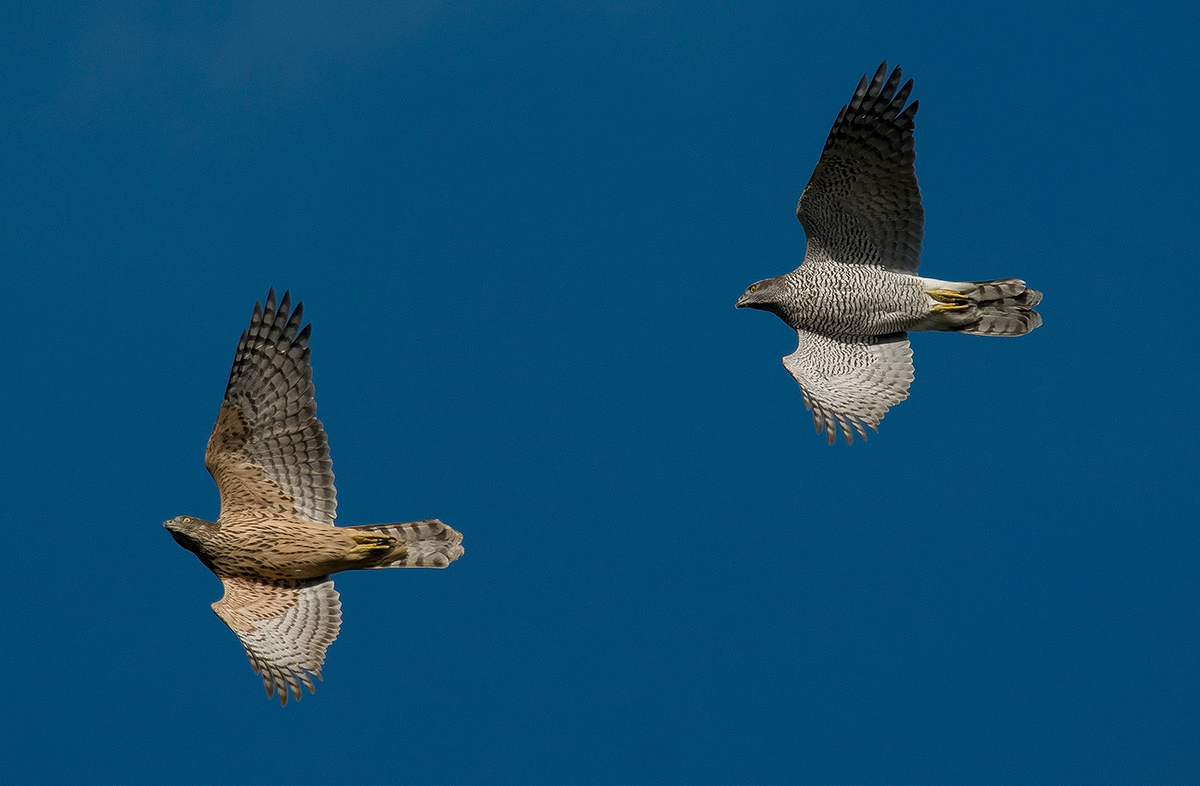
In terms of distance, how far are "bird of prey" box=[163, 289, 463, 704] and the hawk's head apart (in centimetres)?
372

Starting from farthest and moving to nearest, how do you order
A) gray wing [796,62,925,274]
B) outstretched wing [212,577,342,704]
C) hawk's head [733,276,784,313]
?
hawk's head [733,276,784,313] < gray wing [796,62,925,274] < outstretched wing [212,577,342,704]

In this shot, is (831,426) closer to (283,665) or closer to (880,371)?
(880,371)

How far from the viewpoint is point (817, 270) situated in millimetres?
10711

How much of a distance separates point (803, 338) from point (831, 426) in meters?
0.98

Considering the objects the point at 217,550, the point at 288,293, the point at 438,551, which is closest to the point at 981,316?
the point at 438,551

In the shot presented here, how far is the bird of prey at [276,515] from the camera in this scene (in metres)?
9.38

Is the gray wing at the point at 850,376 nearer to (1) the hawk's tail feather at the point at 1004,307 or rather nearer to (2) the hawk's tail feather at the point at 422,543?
(1) the hawk's tail feather at the point at 1004,307

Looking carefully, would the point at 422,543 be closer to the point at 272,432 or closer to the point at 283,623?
the point at 283,623

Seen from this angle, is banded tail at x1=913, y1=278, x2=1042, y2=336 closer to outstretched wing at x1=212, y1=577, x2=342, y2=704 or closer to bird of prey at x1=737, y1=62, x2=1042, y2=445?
bird of prey at x1=737, y1=62, x2=1042, y2=445

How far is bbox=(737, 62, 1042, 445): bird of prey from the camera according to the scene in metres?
10.1

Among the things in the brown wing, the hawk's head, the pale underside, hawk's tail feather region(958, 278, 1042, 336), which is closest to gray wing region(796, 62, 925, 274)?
the pale underside

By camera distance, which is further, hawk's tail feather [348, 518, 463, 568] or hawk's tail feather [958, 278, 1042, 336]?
hawk's tail feather [958, 278, 1042, 336]

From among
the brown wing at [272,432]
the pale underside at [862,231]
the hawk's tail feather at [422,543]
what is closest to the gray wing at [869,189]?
the pale underside at [862,231]

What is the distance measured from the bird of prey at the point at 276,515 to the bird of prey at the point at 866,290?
12.6ft
